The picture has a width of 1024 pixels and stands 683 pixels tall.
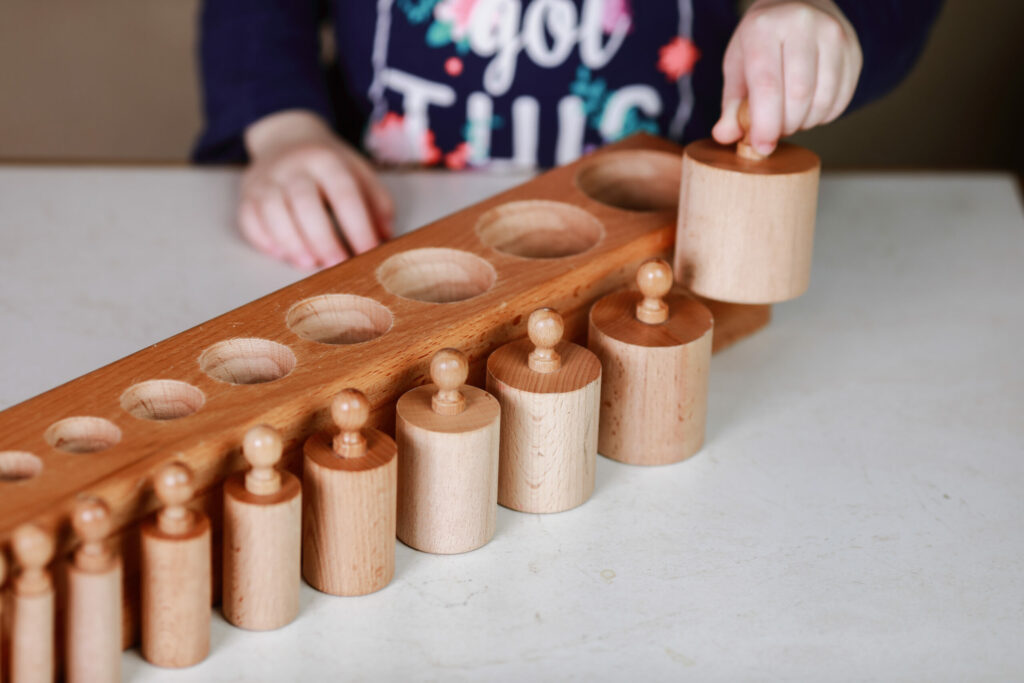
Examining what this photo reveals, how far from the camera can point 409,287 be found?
0.78 metres

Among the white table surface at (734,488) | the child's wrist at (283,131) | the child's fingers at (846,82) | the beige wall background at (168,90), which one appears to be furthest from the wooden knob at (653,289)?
the beige wall background at (168,90)

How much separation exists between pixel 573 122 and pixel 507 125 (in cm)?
7

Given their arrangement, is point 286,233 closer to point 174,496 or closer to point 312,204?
point 312,204

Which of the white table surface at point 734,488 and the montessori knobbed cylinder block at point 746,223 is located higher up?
the montessori knobbed cylinder block at point 746,223

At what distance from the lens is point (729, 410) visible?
0.81m

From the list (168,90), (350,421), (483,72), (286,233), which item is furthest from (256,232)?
(168,90)

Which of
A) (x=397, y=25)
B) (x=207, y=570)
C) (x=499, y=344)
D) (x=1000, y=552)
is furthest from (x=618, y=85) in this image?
(x=207, y=570)

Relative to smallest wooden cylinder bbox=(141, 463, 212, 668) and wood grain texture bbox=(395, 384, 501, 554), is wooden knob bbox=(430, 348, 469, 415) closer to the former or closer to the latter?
wood grain texture bbox=(395, 384, 501, 554)

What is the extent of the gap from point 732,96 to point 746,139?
6 cm

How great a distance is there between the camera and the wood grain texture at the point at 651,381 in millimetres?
710

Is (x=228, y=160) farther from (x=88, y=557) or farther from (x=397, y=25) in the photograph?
(x=88, y=557)

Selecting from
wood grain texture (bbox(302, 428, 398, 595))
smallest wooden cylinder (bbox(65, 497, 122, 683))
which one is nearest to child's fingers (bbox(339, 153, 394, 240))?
wood grain texture (bbox(302, 428, 398, 595))

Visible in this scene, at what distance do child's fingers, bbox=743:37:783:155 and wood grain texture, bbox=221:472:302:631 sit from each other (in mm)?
395

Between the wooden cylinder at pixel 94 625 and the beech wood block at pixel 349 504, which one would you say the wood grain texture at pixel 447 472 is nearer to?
the beech wood block at pixel 349 504
